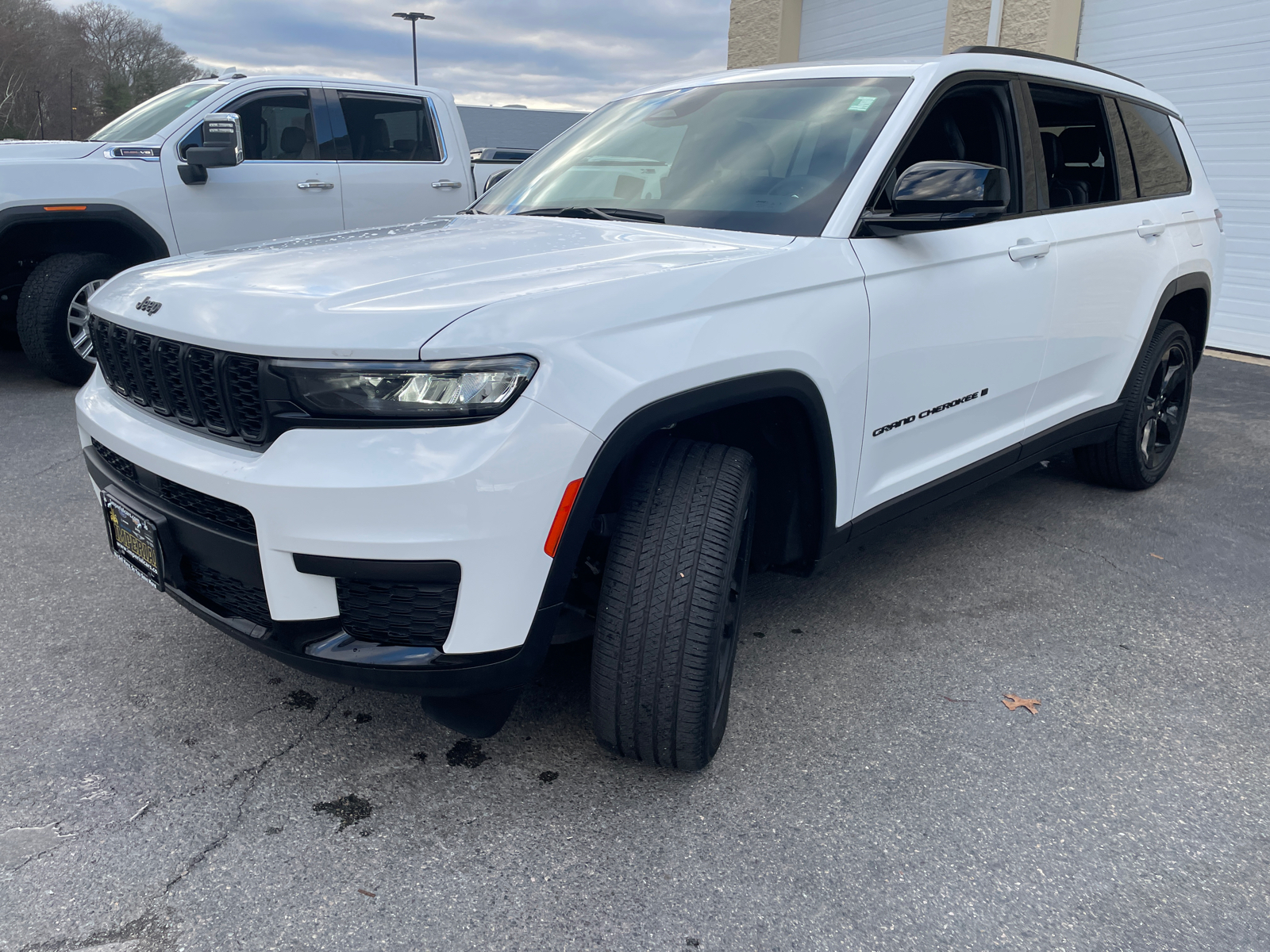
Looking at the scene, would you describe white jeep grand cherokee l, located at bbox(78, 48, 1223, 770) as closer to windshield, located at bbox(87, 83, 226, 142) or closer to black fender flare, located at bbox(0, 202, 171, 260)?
black fender flare, located at bbox(0, 202, 171, 260)

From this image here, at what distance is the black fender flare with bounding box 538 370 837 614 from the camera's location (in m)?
1.88

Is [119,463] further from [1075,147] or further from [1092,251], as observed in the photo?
[1075,147]

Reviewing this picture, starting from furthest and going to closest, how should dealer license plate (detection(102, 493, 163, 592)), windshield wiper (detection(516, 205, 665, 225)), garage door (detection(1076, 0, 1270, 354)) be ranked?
1. garage door (detection(1076, 0, 1270, 354))
2. windshield wiper (detection(516, 205, 665, 225))
3. dealer license plate (detection(102, 493, 163, 592))

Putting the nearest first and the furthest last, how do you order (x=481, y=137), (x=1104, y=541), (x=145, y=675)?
1. (x=145, y=675)
2. (x=1104, y=541)
3. (x=481, y=137)

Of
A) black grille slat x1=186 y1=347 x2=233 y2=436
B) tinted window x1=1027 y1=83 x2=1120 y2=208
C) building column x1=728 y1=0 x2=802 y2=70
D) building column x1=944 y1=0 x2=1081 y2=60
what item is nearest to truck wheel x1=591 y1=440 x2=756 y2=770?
black grille slat x1=186 y1=347 x2=233 y2=436

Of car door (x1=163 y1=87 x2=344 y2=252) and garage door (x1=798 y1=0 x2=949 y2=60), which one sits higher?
garage door (x1=798 y1=0 x2=949 y2=60)

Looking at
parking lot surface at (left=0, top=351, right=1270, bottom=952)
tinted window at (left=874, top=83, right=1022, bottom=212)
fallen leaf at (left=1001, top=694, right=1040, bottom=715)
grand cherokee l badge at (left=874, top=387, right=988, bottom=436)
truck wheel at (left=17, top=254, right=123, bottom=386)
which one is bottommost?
fallen leaf at (left=1001, top=694, right=1040, bottom=715)

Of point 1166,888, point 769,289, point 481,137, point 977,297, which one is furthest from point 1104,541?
point 481,137

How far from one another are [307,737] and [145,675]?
618mm

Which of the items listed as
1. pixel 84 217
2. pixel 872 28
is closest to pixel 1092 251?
pixel 84 217

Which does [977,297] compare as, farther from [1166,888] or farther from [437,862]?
[437,862]

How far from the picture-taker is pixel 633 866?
6.58 ft

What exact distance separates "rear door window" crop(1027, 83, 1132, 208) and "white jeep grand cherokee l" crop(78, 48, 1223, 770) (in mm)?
176

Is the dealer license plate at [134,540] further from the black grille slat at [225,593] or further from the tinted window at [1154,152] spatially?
the tinted window at [1154,152]
